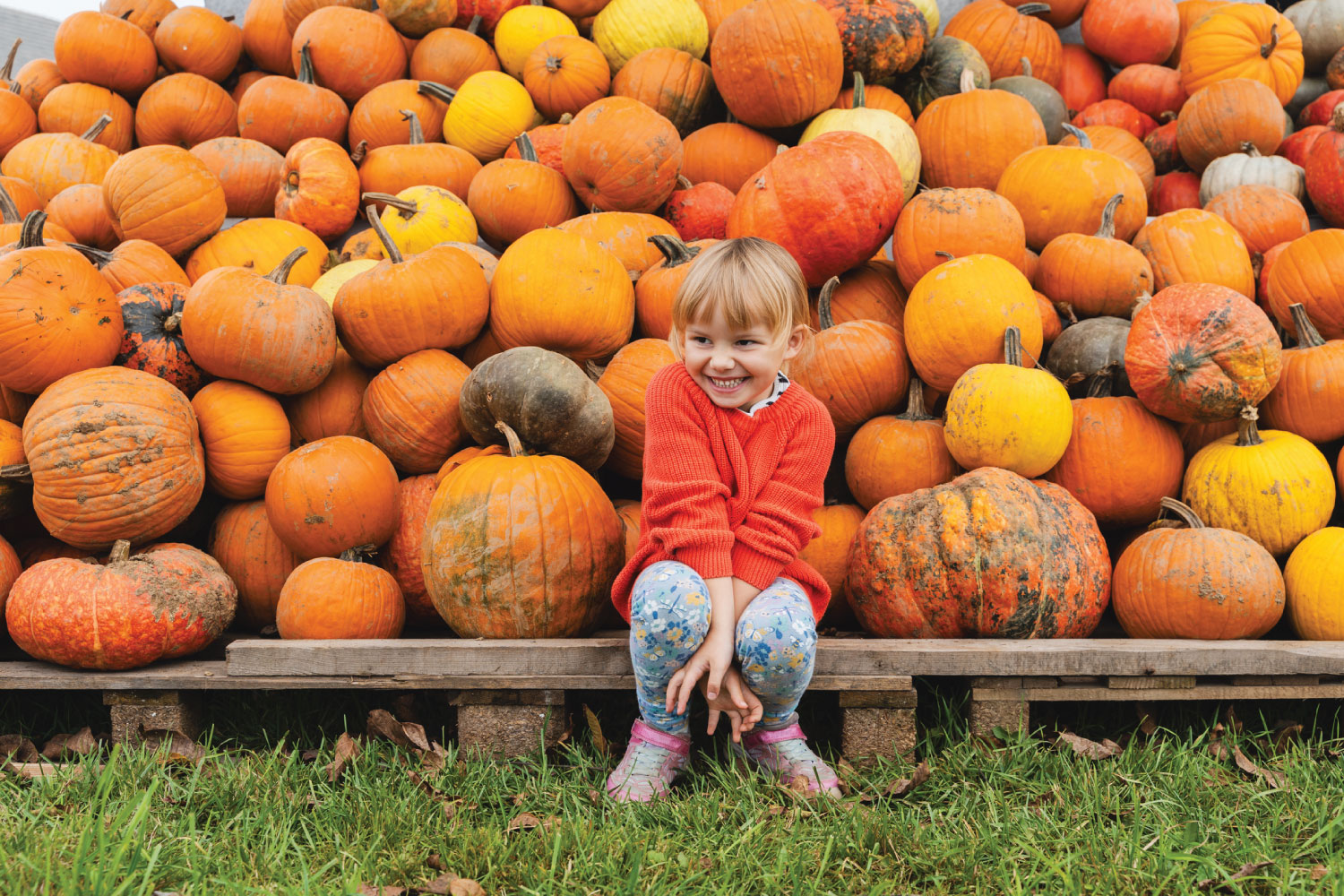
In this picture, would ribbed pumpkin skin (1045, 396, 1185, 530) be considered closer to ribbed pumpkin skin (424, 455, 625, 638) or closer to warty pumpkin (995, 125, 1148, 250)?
warty pumpkin (995, 125, 1148, 250)

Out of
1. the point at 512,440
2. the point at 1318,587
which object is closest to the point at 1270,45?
the point at 1318,587

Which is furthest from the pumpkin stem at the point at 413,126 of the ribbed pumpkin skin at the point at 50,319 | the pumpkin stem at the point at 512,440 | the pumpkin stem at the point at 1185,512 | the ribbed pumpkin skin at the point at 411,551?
the pumpkin stem at the point at 1185,512

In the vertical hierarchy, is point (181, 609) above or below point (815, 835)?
above

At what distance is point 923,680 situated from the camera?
2.53 meters

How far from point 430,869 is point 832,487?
5.92 ft

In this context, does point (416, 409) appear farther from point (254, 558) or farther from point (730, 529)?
point (730, 529)

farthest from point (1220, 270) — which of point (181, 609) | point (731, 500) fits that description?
point (181, 609)

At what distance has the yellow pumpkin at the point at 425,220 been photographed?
11.9 feet

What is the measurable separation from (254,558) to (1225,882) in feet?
8.50

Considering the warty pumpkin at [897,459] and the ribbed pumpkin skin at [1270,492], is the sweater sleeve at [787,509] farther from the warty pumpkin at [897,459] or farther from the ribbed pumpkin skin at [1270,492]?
the ribbed pumpkin skin at [1270,492]

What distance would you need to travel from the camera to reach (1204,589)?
2438 mm

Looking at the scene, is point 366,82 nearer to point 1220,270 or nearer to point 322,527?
point 322,527

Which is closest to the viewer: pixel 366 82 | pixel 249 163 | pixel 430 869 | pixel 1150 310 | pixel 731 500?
pixel 430 869

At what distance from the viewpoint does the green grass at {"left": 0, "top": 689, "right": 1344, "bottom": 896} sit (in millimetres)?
1646
